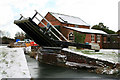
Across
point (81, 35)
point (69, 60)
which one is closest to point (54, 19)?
point (81, 35)

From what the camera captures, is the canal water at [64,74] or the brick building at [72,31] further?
the brick building at [72,31]

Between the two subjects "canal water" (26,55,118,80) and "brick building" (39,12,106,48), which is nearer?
"canal water" (26,55,118,80)

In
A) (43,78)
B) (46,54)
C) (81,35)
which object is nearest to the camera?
(43,78)

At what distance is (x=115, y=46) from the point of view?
1005 inches

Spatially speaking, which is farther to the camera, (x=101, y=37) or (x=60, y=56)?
(x=101, y=37)

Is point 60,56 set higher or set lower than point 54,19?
lower

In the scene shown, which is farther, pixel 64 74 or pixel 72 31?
pixel 72 31

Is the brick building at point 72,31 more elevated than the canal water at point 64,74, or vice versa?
the brick building at point 72,31

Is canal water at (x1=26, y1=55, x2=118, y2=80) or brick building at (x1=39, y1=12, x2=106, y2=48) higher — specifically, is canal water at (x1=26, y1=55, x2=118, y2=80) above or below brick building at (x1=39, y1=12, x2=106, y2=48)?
below

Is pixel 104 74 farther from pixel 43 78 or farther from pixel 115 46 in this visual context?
pixel 115 46

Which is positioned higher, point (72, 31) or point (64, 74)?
point (72, 31)

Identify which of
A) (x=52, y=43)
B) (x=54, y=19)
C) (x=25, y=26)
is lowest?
(x=52, y=43)

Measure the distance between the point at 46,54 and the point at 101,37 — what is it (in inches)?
569

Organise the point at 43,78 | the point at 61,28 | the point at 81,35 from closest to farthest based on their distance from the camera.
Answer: the point at 43,78 < the point at 81,35 < the point at 61,28
